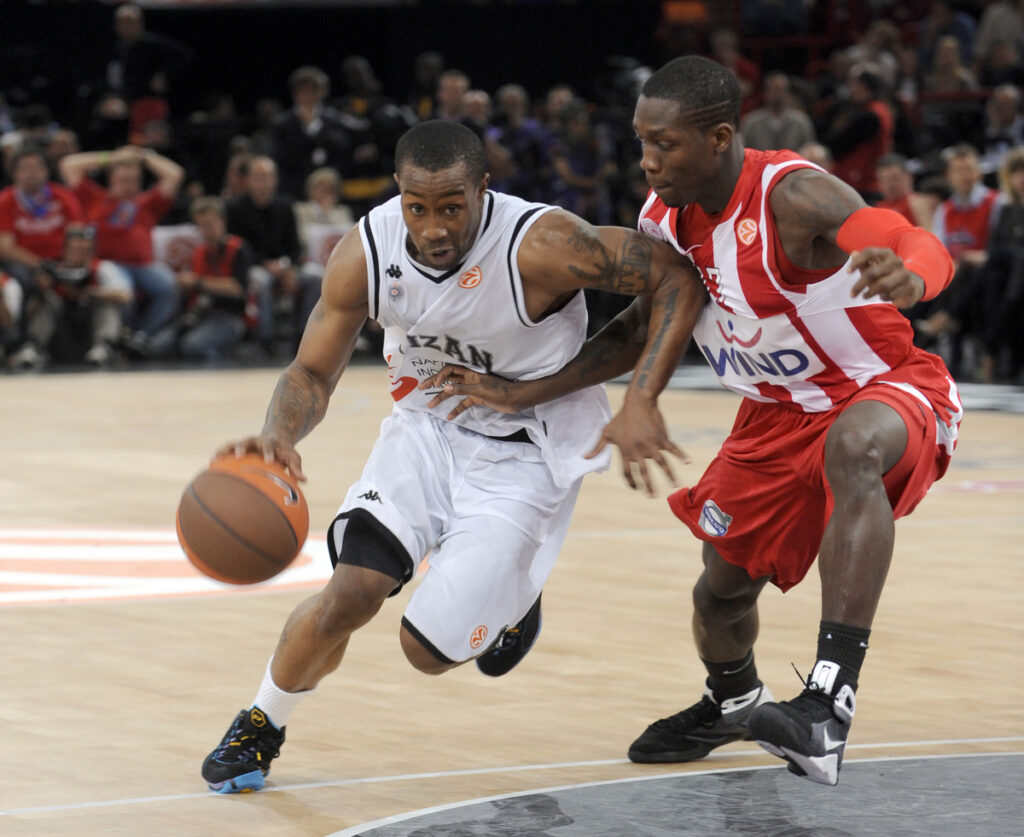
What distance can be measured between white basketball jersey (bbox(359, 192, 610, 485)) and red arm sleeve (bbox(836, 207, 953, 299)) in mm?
928

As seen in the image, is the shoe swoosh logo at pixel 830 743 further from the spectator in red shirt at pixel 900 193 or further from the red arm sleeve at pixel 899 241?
the spectator in red shirt at pixel 900 193

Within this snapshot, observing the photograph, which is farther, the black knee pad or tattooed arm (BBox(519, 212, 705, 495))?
tattooed arm (BBox(519, 212, 705, 495))

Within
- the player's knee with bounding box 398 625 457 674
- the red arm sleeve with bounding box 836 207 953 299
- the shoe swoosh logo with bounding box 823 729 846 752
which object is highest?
the red arm sleeve with bounding box 836 207 953 299

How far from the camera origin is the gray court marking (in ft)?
13.0

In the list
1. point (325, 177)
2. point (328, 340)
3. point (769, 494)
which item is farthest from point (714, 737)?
point (325, 177)

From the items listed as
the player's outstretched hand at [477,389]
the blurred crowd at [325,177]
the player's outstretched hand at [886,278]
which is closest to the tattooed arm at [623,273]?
the player's outstretched hand at [477,389]

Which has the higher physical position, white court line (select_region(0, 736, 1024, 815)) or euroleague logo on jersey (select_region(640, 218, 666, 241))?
euroleague logo on jersey (select_region(640, 218, 666, 241))

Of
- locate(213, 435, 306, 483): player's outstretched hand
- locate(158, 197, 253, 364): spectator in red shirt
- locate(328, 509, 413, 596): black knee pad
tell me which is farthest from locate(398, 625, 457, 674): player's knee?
locate(158, 197, 253, 364): spectator in red shirt

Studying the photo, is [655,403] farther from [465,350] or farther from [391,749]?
[391,749]

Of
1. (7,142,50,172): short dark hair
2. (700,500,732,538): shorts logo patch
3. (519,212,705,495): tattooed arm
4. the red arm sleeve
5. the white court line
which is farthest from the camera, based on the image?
(7,142,50,172): short dark hair

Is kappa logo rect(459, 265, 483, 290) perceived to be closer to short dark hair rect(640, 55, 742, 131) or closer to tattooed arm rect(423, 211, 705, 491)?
tattooed arm rect(423, 211, 705, 491)

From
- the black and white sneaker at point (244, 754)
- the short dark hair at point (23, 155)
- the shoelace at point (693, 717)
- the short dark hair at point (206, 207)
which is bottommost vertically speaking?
the short dark hair at point (206, 207)

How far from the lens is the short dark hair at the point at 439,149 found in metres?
4.46

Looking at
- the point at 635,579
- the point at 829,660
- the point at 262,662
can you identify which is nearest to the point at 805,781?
the point at 829,660
